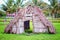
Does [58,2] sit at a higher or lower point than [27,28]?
higher

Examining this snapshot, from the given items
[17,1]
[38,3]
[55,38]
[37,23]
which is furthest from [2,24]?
[55,38]

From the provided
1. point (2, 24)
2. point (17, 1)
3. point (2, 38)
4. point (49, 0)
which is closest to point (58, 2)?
point (49, 0)

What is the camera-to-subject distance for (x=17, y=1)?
15.6 ft

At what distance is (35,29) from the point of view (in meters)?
3.59

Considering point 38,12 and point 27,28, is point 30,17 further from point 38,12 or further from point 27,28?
point 27,28

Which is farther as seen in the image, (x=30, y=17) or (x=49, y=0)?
(x=49, y=0)

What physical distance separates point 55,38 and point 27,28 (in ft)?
3.92

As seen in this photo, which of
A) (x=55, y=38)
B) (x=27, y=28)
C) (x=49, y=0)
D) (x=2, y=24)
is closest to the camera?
(x=55, y=38)

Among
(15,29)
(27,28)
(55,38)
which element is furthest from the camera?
(27,28)

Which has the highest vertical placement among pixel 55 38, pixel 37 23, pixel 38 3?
pixel 38 3

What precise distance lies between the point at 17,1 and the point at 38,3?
465 millimetres

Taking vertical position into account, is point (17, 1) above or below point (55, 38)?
above

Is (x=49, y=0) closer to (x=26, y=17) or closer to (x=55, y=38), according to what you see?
(x=26, y=17)

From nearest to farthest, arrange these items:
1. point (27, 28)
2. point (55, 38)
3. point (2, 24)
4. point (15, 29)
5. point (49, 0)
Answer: point (55, 38) < point (15, 29) < point (27, 28) < point (2, 24) < point (49, 0)
